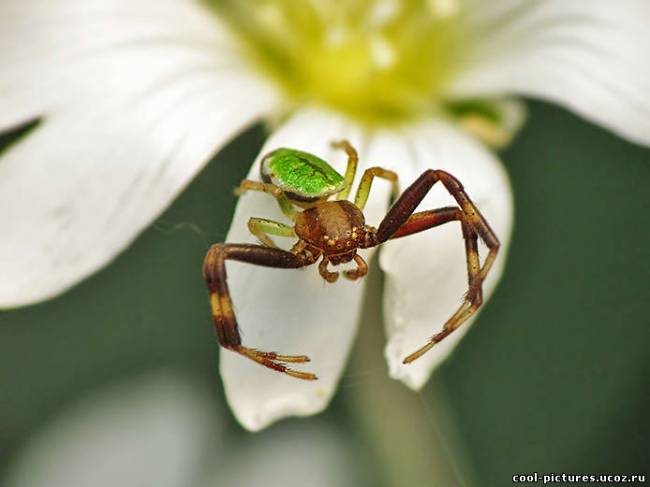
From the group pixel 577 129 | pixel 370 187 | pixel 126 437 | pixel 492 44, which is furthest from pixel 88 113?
pixel 126 437

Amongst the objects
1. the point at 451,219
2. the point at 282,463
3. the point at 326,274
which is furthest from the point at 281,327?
the point at 282,463

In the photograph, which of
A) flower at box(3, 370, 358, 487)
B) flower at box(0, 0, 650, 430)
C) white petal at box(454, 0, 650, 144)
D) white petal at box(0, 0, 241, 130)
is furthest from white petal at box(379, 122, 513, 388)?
flower at box(3, 370, 358, 487)

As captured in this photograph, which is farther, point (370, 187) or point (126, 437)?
point (126, 437)

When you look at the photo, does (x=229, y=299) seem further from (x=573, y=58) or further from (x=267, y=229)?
(x=573, y=58)

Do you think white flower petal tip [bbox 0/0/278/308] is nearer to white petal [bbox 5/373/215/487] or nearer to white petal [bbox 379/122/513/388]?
white petal [bbox 379/122/513/388]

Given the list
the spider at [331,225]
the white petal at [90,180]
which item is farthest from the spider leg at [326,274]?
the white petal at [90,180]

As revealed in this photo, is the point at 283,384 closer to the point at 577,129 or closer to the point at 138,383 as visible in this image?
the point at 577,129

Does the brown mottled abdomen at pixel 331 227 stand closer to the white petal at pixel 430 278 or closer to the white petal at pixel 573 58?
the white petal at pixel 430 278
